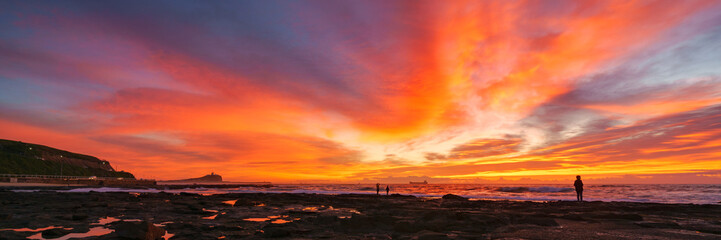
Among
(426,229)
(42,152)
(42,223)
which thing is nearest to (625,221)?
(426,229)

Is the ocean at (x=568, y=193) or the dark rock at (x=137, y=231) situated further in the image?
the ocean at (x=568, y=193)

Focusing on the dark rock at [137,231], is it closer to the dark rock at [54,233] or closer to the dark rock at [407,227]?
the dark rock at [54,233]

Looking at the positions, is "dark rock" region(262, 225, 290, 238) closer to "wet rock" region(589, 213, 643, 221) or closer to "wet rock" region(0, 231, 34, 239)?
"wet rock" region(0, 231, 34, 239)

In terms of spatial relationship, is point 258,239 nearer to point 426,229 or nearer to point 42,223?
point 426,229

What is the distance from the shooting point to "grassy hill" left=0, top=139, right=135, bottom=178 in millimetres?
126750

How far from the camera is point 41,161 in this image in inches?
5507

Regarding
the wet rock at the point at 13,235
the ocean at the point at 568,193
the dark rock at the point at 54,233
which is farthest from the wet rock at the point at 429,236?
the ocean at the point at 568,193

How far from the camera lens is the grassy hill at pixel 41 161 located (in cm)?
12675

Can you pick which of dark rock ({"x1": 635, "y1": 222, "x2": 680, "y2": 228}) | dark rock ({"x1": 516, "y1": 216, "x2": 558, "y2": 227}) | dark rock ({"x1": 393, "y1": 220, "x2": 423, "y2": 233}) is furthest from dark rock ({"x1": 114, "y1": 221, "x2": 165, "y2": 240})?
dark rock ({"x1": 635, "y1": 222, "x2": 680, "y2": 228})

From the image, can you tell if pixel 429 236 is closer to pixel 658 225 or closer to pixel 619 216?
pixel 658 225

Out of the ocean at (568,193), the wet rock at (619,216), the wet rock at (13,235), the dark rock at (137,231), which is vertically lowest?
the ocean at (568,193)

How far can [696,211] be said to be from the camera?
78.0 ft

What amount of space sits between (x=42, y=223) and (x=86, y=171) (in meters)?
186

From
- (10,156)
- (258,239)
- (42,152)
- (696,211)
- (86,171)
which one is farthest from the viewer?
(86,171)
